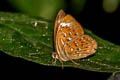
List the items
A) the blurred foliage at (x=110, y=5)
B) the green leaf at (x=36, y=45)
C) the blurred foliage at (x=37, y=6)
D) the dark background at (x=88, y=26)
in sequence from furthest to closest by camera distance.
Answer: the blurred foliage at (x=110, y=5)
the blurred foliage at (x=37, y=6)
the dark background at (x=88, y=26)
the green leaf at (x=36, y=45)

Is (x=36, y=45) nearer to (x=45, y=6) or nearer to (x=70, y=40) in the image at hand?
(x=70, y=40)

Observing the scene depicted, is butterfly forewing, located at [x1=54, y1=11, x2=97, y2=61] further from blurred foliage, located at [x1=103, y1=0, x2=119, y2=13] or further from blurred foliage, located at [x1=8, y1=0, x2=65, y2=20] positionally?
blurred foliage, located at [x1=103, y1=0, x2=119, y2=13]

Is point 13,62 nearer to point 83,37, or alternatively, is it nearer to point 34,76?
point 34,76

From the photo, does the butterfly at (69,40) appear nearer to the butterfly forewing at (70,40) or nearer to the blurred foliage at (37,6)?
the butterfly forewing at (70,40)

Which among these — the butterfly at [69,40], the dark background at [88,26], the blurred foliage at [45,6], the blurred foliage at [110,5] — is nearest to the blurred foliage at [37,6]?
the blurred foliage at [45,6]

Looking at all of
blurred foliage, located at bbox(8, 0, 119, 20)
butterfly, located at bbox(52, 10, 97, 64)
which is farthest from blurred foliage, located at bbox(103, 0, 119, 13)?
butterfly, located at bbox(52, 10, 97, 64)

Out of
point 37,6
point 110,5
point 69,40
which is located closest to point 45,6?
point 37,6

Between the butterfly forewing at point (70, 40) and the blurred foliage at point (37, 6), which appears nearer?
the butterfly forewing at point (70, 40)
